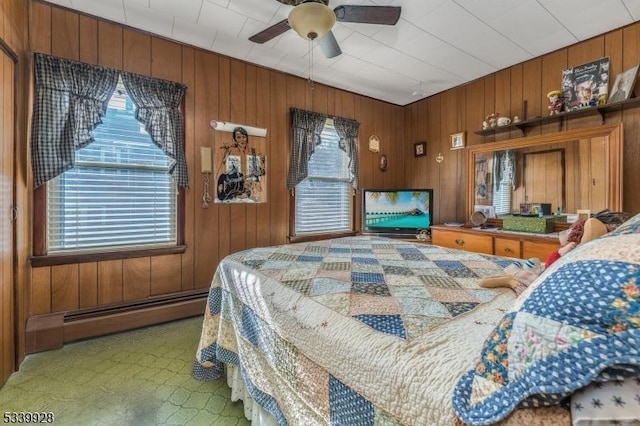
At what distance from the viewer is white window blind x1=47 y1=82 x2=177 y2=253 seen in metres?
2.28

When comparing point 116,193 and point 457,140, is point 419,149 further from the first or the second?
point 116,193

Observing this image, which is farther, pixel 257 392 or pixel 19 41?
pixel 19 41

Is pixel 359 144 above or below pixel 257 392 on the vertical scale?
above

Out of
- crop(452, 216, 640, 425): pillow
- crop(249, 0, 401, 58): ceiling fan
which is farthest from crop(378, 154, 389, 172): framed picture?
crop(452, 216, 640, 425): pillow

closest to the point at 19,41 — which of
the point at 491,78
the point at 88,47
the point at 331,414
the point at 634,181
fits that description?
the point at 88,47

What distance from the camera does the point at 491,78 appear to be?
3.32 meters

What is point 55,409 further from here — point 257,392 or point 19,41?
point 19,41

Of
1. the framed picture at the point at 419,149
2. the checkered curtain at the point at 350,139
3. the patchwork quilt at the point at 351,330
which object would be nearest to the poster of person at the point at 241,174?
the checkered curtain at the point at 350,139

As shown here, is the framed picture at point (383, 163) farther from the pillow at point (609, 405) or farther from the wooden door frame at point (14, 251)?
the pillow at point (609, 405)

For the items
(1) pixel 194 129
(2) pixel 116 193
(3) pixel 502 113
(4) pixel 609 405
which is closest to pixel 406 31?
(3) pixel 502 113

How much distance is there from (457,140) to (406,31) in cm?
170

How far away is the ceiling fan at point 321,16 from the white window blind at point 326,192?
1.60m

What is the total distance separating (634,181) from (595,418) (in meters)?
3.03

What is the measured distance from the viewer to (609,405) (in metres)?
0.45
